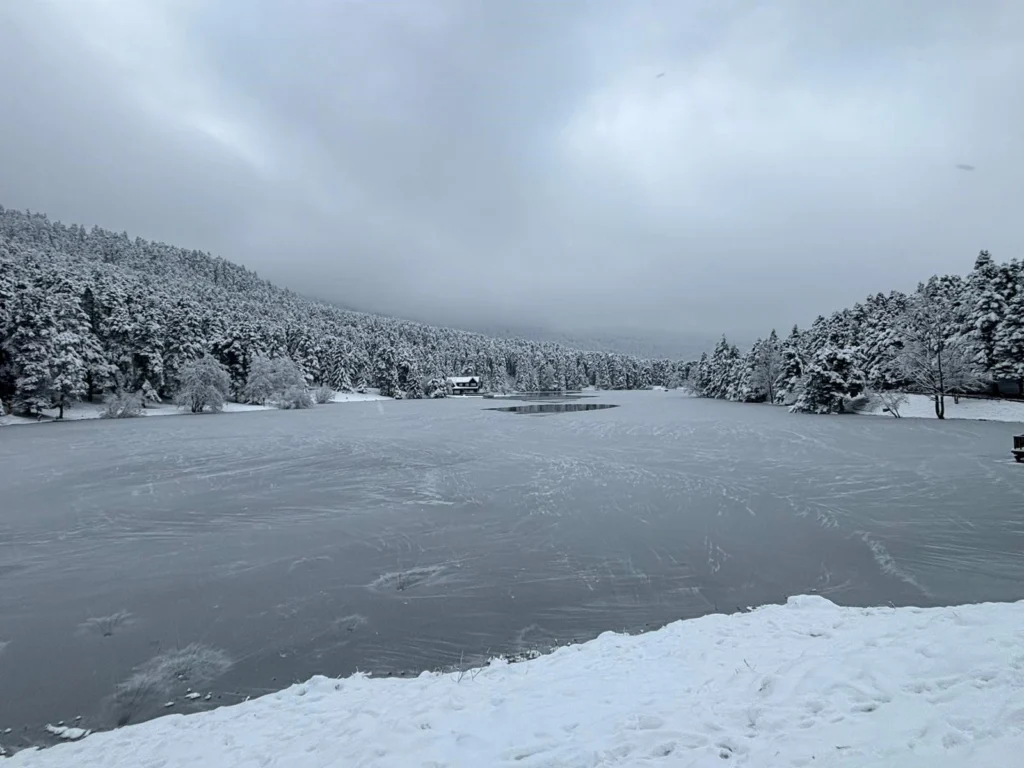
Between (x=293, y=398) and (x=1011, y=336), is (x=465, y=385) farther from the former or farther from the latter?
(x=1011, y=336)

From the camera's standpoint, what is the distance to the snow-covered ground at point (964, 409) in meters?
37.2

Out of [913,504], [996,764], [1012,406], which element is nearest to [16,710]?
[996,764]

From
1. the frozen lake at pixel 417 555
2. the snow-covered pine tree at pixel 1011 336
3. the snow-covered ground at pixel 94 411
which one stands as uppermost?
the snow-covered pine tree at pixel 1011 336

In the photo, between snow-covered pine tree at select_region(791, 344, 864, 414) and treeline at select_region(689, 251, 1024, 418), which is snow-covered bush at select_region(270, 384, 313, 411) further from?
snow-covered pine tree at select_region(791, 344, 864, 414)

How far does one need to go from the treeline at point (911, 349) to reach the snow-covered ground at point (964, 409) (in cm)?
129

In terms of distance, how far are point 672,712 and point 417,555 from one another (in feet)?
22.2

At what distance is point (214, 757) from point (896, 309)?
75041mm

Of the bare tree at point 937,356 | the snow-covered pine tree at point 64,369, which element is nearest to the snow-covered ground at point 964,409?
the bare tree at point 937,356

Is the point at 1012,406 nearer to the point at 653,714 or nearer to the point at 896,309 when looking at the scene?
the point at 896,309

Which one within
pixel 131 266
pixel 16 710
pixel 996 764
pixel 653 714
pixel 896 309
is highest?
pixel 131 266

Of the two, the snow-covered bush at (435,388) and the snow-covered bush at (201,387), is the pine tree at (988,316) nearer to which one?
the snow-covered bush at (201,387)

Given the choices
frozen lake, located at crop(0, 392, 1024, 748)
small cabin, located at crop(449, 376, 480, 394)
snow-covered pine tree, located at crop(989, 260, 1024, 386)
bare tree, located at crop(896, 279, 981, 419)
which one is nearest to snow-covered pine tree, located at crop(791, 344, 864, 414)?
bare tree, located at crop(896, 279, 981, 419)

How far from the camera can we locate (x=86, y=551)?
10.6 m

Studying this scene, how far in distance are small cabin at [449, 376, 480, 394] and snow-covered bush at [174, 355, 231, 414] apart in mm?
67159
